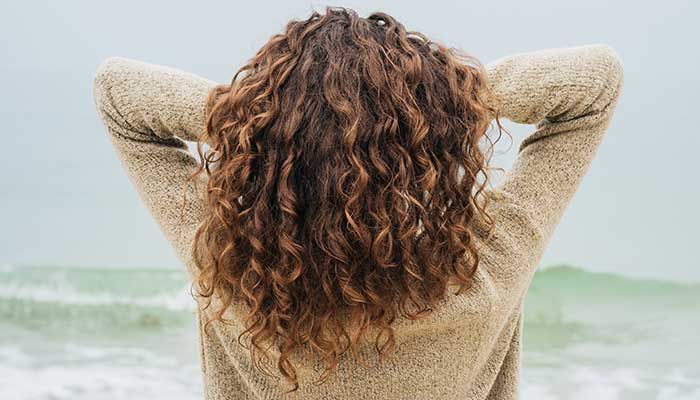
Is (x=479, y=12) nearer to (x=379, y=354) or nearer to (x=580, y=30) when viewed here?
(x=580, y=30)

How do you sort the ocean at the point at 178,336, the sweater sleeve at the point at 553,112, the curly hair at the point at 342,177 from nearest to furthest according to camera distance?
the curly hair at the point at 342,177
the sweater sleeve at the point at 553,112
the ocean at the point at 178,336

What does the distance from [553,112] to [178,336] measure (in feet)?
8.40

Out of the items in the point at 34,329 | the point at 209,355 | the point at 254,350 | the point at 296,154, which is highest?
the point at 296,154

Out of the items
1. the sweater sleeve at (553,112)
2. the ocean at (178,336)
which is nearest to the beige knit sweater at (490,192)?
the sweater sleeve at (553,112)

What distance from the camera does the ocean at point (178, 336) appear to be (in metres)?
3.05

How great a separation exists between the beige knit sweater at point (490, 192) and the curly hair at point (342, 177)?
5 centimetres

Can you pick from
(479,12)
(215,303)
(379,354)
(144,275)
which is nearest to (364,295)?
(379,354)

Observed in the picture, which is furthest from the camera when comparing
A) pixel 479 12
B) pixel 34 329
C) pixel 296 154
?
pixel 34 329

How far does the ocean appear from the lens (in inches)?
120

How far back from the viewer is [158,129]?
1.02 meters

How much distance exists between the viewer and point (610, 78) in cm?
99

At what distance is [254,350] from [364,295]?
0.18m

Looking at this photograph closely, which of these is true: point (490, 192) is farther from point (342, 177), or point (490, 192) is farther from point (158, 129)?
point (158, 129)

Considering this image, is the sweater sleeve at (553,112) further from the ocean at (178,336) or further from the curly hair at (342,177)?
the ocean at (178,336)
